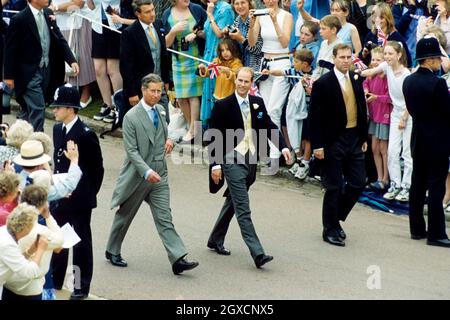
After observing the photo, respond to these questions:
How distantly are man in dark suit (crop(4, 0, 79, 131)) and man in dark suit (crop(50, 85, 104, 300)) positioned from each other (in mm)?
3318

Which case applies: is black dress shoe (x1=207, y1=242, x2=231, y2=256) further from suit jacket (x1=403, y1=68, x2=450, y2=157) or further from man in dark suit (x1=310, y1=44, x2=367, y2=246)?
suit jacket (x1=403, y1=68, x2=450, y2=157)

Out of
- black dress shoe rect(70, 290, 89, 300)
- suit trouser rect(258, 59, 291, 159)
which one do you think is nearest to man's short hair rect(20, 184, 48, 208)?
black dress shoe rect(70, 290, 89, 300)

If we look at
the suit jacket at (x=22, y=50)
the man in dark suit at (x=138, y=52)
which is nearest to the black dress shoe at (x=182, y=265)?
the man in dark suit at (x=138, y=52)

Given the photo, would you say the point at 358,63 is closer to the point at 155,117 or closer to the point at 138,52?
the point at 138,52

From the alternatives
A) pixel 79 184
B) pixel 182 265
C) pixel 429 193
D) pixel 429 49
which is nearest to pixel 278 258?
pixel 182 265

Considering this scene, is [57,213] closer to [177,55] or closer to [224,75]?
[224,75]

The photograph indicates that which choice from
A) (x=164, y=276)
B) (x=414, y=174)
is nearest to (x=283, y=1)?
(x=414, y=174)

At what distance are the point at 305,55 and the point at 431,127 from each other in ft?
8.05

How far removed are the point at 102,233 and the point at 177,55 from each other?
4.34 meters

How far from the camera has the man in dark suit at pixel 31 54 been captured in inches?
534

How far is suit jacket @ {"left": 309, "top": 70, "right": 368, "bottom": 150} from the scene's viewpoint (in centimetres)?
1195

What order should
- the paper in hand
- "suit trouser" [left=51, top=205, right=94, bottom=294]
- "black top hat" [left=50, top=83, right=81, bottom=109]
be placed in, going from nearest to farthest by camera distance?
the paper in hand → "suit trouser" [left=51, top=205, right=94, bottom=294] → "black top hat" [left=50, top=83, right=81, bottom=109]

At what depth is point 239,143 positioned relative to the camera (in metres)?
11.3

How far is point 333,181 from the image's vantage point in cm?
1196
